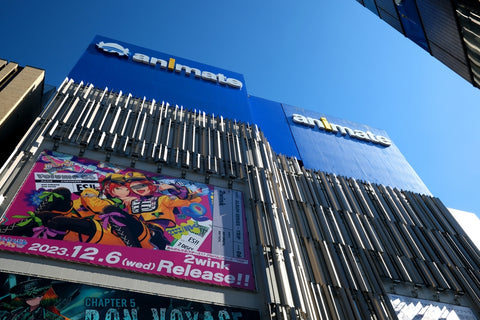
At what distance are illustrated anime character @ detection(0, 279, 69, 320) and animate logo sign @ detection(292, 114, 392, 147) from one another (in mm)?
30826

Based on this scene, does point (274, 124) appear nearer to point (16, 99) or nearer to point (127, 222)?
point (16, 99)

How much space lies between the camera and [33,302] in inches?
359

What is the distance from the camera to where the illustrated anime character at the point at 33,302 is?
28.6 ft

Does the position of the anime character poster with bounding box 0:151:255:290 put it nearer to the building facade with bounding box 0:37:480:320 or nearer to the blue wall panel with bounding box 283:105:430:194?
the building facade with bounding box 0:37:480:320

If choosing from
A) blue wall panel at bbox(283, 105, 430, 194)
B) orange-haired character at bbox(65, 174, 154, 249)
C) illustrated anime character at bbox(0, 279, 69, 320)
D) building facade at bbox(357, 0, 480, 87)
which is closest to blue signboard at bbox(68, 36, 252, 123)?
blue wall panel at bbox(283, 105, 430, 194)

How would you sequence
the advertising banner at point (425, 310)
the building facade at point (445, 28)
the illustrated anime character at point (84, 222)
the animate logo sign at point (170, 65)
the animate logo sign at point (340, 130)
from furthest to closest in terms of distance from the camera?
the animate logo sign at point (340, 130), the animate logo sign at point (170, 65), the advertising banner at point (425, 310), the illustrated anime character at point (84, 222), the building facade at point (445, 28)

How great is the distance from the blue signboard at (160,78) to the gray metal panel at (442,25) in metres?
16.7

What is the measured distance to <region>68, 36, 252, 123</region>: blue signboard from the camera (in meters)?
26.3

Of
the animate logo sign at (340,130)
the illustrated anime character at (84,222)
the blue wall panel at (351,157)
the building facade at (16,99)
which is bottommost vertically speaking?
the illustrated anime character at (84,222)

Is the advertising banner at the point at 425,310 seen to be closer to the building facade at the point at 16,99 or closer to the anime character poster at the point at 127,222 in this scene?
the anime character poster at the point at 127,222

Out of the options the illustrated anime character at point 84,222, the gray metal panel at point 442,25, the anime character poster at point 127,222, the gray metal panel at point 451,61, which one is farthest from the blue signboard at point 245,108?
the gray metal panel at point 442,25

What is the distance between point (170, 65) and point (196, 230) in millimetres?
23863

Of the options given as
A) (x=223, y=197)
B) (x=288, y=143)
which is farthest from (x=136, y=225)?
(x=288, y=143)

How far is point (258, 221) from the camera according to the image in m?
14.5
